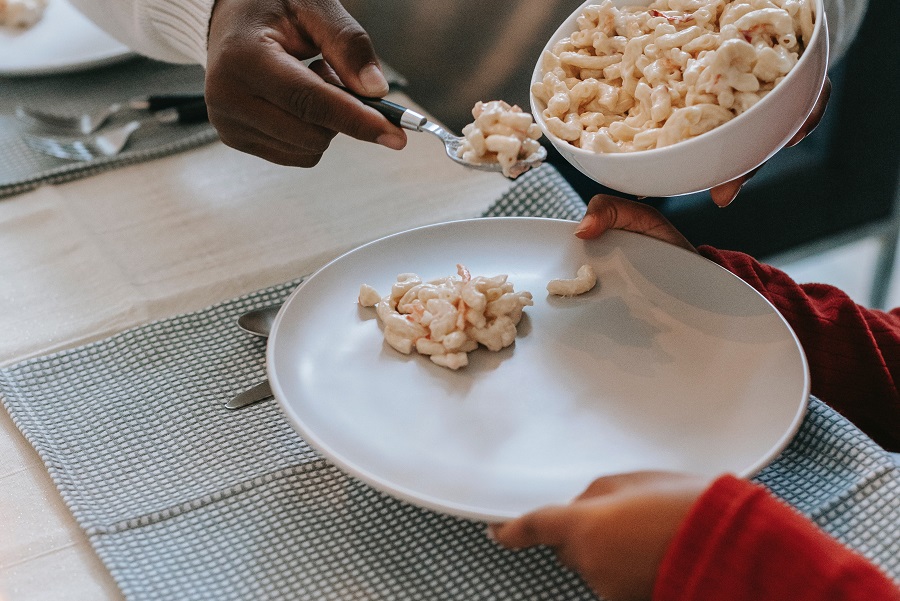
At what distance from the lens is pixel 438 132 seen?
90 centimetres

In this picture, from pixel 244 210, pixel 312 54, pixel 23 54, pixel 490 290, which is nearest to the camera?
pixel 490 290

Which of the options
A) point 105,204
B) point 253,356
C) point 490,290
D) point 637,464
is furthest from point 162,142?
point 637,464

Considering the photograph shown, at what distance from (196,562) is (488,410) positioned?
0.89 feet

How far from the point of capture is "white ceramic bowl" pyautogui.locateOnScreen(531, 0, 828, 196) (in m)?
0.72

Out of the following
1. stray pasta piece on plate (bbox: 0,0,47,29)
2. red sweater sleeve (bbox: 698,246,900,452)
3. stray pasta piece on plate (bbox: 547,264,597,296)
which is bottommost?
stray pasta piece on plate (bbox: 0,0,47,29)

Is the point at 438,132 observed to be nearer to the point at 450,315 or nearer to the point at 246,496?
the point at 450,315

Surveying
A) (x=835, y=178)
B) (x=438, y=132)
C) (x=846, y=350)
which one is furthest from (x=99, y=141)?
(x=835, y=178)

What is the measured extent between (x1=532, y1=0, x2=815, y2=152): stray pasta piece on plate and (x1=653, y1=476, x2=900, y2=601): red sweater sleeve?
1.07ft

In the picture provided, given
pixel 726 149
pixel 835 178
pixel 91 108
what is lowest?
pixel 835 178

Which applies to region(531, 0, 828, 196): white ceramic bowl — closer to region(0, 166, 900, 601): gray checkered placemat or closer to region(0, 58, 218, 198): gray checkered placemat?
region(0, 166, 900, 601): gray checkered placemat

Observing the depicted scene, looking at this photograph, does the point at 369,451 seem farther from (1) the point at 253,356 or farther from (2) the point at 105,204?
(2) the point at 105,204

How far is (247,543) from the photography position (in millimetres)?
720

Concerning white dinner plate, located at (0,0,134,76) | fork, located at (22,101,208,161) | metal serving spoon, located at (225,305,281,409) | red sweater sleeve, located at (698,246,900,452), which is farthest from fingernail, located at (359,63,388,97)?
white dinner plate, located at (0,0,134,76)

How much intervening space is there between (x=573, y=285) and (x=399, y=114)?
257 millimetres
